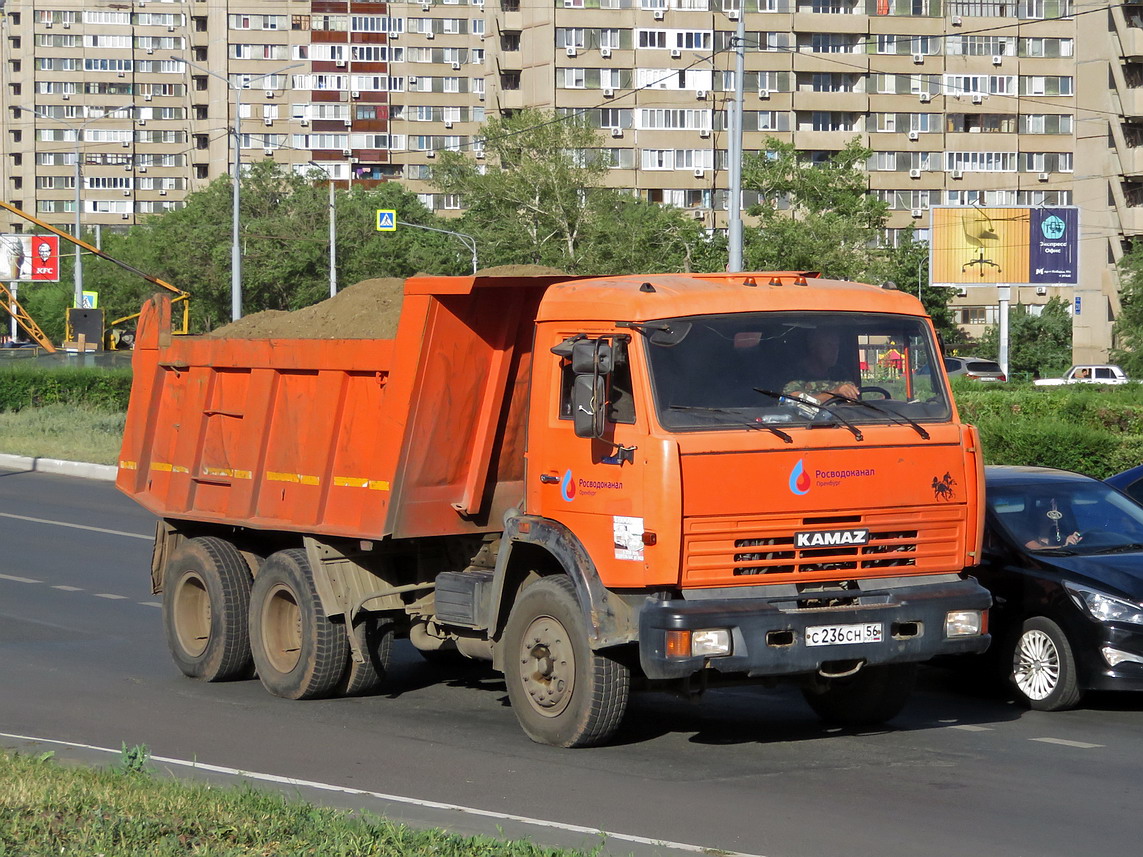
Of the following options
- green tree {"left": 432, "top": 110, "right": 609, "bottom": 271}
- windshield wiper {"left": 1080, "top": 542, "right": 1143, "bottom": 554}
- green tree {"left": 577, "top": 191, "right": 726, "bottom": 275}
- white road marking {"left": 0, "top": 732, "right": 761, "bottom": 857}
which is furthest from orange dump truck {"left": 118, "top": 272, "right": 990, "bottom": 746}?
green tree {"left": 432, "top": 110, "right": 609, "bottom": 271}

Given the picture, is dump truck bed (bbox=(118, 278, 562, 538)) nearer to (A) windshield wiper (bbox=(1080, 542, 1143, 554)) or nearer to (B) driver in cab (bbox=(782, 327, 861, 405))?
(B) driver in cab (bbox=(782, 327, 861, 405))

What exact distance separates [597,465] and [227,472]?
12.0ft

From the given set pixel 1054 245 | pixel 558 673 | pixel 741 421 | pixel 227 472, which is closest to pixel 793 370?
pixel 741 421

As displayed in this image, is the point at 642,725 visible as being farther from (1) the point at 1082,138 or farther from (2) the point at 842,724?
(1) the point at 1082,138

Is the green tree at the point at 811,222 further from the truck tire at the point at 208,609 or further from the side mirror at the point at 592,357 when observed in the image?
the side mirror at the point at 592,357

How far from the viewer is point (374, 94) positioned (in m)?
124

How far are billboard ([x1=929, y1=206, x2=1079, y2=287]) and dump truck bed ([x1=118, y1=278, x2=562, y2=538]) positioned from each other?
4880 cm

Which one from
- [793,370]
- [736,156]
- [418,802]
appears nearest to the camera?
[418,802]

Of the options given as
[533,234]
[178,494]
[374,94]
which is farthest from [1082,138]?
[178,494]

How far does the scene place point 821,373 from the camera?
8625 millimetres

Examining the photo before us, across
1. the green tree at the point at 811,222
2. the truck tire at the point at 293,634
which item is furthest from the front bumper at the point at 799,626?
the green tree at the point at 811,222

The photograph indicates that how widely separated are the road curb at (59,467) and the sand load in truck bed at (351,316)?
1917 centimetres

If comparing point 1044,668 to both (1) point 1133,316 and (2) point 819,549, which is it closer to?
(2) point 819,549

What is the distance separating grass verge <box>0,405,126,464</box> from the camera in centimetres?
3334
